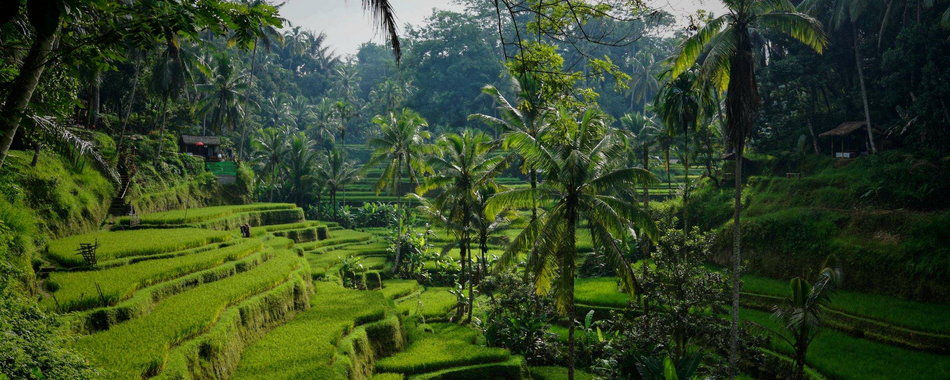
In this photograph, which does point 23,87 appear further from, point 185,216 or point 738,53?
point 185,216

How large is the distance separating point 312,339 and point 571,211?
680cm

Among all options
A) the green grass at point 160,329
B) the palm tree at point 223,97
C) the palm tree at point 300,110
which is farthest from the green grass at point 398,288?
the palm tree at point 300,110

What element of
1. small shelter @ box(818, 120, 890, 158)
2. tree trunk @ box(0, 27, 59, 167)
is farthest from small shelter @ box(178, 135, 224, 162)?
small shelter @ box(818, 120, 890, 158)

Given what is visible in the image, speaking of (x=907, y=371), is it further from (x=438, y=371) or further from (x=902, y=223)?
(x=438, y=371)

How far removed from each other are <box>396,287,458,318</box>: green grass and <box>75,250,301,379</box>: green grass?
23.7 ft

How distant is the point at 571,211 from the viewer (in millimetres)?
12984

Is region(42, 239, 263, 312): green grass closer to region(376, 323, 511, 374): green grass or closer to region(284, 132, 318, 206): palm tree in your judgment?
region(376, 323, 511, 374): green grass

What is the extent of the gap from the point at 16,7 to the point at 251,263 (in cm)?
1542

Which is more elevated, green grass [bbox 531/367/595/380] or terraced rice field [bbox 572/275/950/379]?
terraced rice field [bbox 572/275/950/379]

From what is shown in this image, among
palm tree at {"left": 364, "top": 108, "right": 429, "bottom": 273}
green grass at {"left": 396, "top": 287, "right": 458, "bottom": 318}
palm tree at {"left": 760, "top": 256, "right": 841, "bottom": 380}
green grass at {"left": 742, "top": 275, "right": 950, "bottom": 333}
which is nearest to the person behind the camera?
palm tree at {"left": 760, "top": 256, "right": 841, "bottom": 380}

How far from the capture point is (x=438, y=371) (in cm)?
1432

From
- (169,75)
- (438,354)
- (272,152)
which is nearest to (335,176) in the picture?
(272,152)

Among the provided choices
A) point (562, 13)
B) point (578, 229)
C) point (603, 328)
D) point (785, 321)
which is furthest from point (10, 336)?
point (578, 229)

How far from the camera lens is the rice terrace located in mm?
6914
